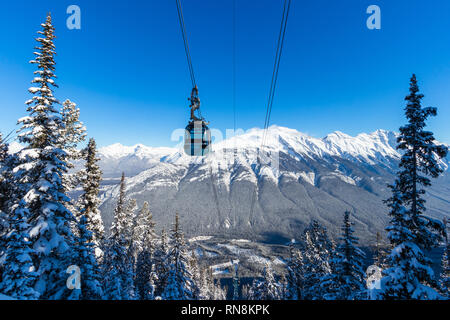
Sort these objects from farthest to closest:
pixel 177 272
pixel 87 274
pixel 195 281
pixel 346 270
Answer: pixel 195 281, pixel 177 272, pixel 346 270, pixel 87 274

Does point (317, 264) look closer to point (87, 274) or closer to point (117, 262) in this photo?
point (117, 262)

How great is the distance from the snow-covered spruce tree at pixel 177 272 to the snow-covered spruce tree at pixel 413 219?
19.0 metres

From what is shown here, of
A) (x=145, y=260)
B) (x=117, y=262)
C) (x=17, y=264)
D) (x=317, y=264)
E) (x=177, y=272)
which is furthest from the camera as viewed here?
(x=145, y=260)

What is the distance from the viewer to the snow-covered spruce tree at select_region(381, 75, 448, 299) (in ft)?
35.0

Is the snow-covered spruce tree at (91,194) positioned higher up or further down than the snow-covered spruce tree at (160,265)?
higher up

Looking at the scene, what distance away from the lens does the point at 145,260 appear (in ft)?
99.7

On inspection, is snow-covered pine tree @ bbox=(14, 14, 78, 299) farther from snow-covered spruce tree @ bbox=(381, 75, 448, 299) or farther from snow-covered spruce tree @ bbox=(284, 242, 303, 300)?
snow-covered spruce tree @ bbox=(284, 242, 303, 300)

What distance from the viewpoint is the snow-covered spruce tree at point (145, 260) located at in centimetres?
2920

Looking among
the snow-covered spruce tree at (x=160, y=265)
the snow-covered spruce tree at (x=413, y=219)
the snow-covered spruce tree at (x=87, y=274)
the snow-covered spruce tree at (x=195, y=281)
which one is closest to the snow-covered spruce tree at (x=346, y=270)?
the snow-covered spruce tree at (x=413, y=219)

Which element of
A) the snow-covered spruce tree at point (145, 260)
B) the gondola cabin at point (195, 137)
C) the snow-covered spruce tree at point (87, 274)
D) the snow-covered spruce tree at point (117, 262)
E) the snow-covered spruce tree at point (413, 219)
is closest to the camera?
the snow-covered spruce tree at point (413, 219)

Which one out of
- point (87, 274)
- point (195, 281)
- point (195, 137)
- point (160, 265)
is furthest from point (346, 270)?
point (195, 281)

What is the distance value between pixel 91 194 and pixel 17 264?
26.1 ft

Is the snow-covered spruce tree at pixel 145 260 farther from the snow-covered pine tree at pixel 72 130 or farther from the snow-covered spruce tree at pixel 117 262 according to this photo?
the snow-covered pine tree at pixel 72 130
